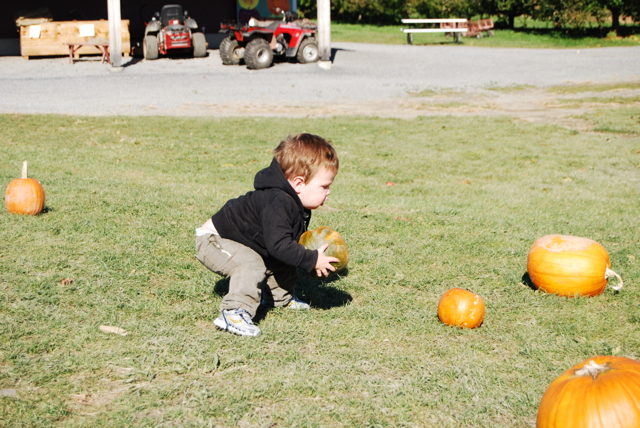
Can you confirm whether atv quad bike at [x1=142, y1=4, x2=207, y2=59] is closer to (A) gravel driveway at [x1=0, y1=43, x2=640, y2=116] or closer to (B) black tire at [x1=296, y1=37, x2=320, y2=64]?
(A) gravel driveway at [x1=0, y1=43, x2=640, y2=116]

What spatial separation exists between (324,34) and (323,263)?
1834 cm

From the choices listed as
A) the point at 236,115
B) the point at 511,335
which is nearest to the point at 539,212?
the point at 511,335

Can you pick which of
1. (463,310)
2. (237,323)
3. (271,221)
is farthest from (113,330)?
(463,310)

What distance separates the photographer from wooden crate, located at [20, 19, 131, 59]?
22.2 m

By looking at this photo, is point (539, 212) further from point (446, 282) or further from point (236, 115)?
point (236, 115)

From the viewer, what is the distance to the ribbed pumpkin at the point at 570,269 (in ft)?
13.9

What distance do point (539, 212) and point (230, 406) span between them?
491cm

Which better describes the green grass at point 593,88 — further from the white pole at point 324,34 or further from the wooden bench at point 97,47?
the wooden bench at point 97,47

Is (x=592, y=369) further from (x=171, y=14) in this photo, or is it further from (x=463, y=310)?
(x=171, y=14)

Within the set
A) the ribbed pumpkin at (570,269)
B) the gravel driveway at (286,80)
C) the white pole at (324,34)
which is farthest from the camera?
the white pole at (324,34)

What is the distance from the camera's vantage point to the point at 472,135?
11.4 metres

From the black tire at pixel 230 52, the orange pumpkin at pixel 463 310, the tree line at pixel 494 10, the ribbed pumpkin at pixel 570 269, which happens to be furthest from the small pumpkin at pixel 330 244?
the tree line at pixel 494 10

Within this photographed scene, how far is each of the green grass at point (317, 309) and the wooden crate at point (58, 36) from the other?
15.7 m

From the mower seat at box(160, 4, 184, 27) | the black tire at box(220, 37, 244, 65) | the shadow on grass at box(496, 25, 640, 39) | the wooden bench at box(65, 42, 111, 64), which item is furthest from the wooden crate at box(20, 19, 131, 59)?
the shadow on grass at box(496, 25, 640, 39)
